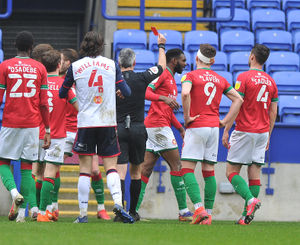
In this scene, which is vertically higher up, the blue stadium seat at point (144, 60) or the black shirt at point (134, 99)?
the blue stadium seat at point (144, 60)

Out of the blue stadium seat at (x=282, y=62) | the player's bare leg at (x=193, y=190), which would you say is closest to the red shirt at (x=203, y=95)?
the player's bare leg at (x=193, y=190)

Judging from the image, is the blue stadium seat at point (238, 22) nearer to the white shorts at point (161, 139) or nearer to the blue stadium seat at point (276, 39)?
the blue stadium seat at point (276, 39)

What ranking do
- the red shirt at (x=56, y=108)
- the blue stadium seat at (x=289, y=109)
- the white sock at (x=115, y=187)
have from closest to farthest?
the white sock at (x=115, y=187), the red shirt at (x=56, y=108), the blue stadium seat at (x=289, y=109)

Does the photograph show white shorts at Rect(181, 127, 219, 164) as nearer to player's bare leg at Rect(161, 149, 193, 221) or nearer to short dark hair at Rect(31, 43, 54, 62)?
player's bare leg at Rect(161, 149, 193, 221)

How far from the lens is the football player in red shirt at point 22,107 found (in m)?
8.11

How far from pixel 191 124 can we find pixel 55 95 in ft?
5.35

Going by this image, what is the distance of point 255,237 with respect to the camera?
6.80m

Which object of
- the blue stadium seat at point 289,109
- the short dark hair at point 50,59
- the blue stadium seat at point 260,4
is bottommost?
the blue stadium seat at point 289,109

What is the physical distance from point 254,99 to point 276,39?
566cm

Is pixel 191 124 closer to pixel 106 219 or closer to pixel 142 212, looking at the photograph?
pixel 106 219

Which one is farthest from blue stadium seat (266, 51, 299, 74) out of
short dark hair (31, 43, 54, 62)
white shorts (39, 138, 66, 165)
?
white shorts (39, 138, 66, 165)

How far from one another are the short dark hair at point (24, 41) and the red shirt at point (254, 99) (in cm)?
249

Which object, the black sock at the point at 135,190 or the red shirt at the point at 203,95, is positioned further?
the black sock at the point at 135,190

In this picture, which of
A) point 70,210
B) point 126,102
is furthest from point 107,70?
point 70,210
